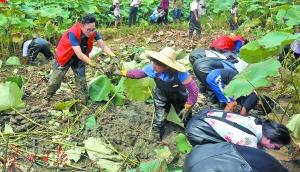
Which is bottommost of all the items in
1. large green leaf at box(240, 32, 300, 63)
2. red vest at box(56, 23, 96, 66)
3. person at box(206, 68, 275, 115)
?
person at box(206, 68, 275, 115)

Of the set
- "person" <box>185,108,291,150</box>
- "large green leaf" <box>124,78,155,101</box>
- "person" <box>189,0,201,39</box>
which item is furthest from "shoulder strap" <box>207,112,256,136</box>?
"person" <box>189,0,201,39</box>

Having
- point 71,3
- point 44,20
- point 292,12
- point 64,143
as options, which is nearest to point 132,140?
point 64,143

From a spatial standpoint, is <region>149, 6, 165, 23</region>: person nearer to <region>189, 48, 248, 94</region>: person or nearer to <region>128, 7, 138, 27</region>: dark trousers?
<region>128, 7, 138, 27</region>: dark trousers

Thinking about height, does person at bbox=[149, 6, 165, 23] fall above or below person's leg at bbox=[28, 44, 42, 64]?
below

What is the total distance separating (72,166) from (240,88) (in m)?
1.62

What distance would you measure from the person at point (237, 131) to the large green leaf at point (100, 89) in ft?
6.24

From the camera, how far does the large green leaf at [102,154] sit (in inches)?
158

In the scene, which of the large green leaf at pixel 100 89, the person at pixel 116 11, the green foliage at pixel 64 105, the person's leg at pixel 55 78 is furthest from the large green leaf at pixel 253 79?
the person at pixel 116 11

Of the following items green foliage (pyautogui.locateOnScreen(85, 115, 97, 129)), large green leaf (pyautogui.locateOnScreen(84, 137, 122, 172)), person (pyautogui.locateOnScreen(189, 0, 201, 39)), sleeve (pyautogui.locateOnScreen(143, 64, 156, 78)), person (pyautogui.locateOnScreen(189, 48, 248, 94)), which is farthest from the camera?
person (pyautogui.locateOnScreen(189, 0, 201, 39))

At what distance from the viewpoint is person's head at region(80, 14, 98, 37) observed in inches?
191

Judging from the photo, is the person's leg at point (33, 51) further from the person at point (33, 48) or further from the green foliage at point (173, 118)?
the green foliage at point (173, 118)

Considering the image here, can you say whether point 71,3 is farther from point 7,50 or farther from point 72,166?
point 72,166

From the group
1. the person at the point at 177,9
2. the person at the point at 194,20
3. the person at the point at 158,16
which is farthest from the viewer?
the person at the point at 177,9

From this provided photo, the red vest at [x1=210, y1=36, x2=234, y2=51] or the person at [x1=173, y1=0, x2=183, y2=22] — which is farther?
the person at [x1=173, y1=0, x2=183, y2=22]
